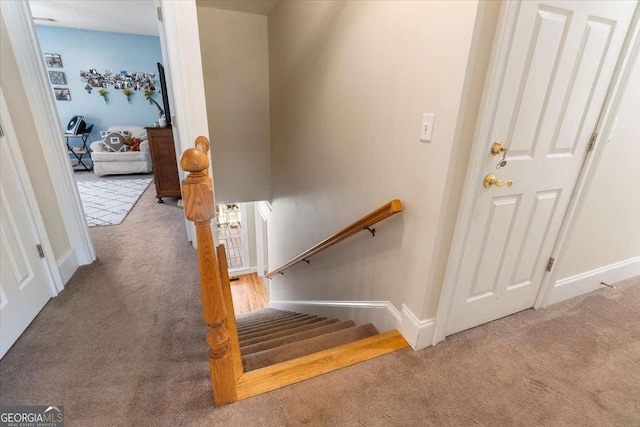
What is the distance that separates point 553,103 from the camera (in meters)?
1.37

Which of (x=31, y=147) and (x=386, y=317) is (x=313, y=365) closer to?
(x=386, y=317)

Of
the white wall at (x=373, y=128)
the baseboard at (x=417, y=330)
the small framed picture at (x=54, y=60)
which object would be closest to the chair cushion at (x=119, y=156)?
the small framed picture at (x=54, y=60)

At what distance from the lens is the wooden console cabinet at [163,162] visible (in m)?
3.67

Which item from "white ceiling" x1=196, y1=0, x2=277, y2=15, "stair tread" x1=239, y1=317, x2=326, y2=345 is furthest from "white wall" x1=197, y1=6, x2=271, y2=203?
"stair tread" x1=239, y1=317, x2=326, y2=345

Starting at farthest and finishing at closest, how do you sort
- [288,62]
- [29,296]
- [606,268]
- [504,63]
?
[288,62] < [606,268] < [29,296] < [504,63]

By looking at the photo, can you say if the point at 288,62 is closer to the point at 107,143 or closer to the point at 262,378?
the point at 262,378

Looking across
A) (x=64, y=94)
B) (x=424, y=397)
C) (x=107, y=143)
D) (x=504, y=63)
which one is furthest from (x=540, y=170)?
(x=64, y=94)

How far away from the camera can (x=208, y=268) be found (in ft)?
3.48

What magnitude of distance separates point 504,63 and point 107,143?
6.38 meters

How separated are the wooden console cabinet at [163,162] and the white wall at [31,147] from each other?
1.67m

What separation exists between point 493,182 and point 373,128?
0.71 metres

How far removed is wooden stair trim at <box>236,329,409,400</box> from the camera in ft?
4.39

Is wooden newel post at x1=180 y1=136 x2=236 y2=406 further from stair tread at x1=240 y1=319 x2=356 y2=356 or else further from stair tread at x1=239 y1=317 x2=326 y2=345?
stair tread at x1=239 y1=317 x2=326 y2=345

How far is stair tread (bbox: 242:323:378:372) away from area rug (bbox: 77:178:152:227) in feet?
7.54
